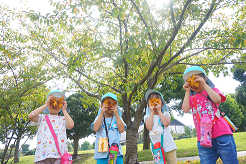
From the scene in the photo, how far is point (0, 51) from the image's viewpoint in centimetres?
759

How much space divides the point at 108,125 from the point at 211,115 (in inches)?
65.1

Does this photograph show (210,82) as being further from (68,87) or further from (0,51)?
(0,51)

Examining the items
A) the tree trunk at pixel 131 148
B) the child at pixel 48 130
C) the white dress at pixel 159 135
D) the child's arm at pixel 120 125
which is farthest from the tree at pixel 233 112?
the child at pixel 48 130

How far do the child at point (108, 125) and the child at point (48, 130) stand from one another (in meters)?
0.54

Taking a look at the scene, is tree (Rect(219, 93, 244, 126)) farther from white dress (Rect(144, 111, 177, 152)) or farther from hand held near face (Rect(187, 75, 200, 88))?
hand held near face (Rect(187, 75, 200, 88))

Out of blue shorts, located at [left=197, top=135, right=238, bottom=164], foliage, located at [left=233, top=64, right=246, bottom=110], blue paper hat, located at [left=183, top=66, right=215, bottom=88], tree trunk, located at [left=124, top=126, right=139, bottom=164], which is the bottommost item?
tree trunk, located at [left=124, top=126, right=139, bottom=164]

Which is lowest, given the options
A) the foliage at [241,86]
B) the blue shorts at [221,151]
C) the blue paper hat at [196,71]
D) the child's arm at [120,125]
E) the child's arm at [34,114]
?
the blue shorts at [221,151]

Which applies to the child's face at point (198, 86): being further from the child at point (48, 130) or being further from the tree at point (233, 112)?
the tree at point (233, 112)

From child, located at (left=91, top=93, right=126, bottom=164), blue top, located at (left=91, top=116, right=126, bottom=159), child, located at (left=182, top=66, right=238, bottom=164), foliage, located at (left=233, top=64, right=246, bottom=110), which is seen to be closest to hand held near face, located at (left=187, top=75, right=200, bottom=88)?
child, located at (left=182, top=66, right=238, bottom=164)

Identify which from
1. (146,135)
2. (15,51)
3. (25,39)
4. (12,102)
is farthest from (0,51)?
(146,135)

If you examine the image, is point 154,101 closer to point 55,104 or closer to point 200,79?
point 200,79

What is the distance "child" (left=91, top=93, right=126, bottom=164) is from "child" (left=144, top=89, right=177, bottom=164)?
0.51 metres

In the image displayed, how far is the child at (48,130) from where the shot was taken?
2680 millimetres

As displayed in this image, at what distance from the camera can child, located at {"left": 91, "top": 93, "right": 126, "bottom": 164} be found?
2742 mm
